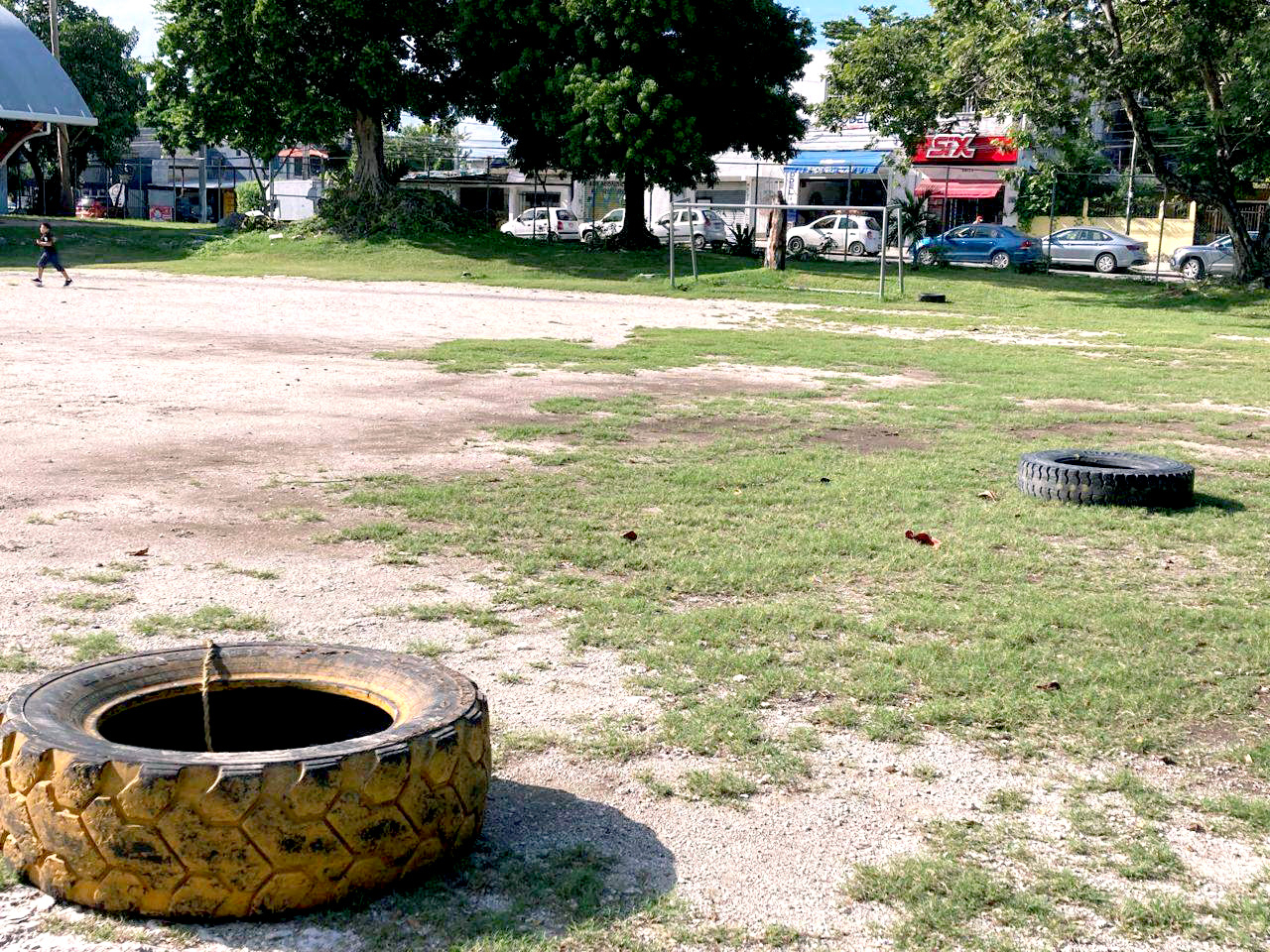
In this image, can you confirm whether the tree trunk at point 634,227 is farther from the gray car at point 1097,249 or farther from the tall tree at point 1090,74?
the gray car at point 1097,249

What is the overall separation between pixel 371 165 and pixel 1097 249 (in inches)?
892

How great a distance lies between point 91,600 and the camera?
19.1 ft

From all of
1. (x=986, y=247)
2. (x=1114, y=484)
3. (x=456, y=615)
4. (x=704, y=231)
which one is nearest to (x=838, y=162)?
(x=704, y=231)

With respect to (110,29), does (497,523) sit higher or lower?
lower

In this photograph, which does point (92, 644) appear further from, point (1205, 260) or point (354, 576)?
point (1205, 260)

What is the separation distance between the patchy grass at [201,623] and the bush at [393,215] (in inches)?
1395

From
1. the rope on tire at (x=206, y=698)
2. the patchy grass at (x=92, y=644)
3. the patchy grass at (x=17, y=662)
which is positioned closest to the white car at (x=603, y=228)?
the patchy grass at (x=92, y=644)

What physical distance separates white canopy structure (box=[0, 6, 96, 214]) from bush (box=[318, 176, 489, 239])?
844cm

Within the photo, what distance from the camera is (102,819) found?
3.16 m

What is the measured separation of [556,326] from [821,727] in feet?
54.1

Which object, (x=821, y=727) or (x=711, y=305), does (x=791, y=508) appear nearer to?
(x=821, y=727)

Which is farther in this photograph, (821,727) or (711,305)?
(711,305)

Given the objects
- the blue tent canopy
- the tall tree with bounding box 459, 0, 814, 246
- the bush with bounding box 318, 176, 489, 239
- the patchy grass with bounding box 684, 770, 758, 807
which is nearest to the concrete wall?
the blue tent canopy

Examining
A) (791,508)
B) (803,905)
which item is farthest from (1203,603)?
(803,905)
